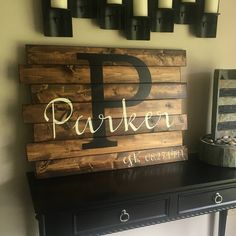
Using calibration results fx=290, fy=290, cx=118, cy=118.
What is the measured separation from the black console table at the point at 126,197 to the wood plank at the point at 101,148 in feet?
0.33

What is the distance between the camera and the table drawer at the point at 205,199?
121 cm

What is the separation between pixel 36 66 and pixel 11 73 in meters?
0.12

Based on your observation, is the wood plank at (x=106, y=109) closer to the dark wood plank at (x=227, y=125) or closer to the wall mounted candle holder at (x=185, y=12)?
the dark wood plank at (x=227, y=125)

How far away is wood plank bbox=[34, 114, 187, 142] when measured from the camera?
1.24 meters

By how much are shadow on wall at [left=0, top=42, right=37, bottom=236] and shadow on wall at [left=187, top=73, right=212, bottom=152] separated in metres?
0.85

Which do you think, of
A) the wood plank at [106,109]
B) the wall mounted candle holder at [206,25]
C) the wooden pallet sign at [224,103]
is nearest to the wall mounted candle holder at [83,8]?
the wood plank at [106,109]

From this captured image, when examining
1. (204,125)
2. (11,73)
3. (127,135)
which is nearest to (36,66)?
(11,73)

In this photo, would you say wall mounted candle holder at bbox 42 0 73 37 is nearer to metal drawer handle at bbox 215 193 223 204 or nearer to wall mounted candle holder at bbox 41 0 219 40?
wall mounted candle holder at bbox 41 0 219 40

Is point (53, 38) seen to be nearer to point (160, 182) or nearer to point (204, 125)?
point (160, 182)

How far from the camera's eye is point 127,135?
138 centimetres

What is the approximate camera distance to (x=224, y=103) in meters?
1.45

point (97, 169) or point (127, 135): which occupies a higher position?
point (127, 135)

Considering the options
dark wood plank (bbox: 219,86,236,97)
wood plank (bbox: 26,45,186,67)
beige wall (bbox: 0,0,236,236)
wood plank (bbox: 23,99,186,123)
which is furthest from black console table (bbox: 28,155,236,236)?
wood plank (bbox: 26,45,186,67)

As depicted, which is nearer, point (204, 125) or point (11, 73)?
point (11, 73)
